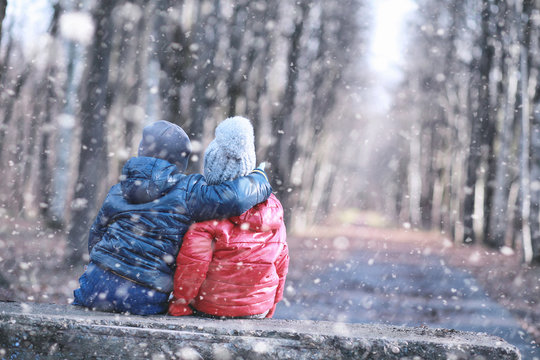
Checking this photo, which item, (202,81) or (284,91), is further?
(284,91)

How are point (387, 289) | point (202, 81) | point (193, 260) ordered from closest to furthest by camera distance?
1. point (193, 260)
2. point (387, 289)
3. point (202, 81)

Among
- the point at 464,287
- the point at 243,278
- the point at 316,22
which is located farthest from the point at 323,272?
the point at 316,22

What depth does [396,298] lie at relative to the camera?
9.18 meters

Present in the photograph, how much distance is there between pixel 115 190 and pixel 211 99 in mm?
9256

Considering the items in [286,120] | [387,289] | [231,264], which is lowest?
[387,289]

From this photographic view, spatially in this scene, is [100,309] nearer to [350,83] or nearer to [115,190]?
[115,190]

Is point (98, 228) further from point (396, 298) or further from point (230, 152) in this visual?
point (396, 298)

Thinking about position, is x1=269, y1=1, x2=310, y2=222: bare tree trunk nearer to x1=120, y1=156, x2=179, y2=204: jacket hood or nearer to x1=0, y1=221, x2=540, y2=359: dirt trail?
x1=0, y1=221, x2=540, y2=359: dirt trail

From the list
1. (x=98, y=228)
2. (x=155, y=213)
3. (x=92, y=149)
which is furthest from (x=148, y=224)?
(x=92, y=149)

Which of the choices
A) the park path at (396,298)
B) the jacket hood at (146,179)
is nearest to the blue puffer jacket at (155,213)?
the jacket hood at (146,179)

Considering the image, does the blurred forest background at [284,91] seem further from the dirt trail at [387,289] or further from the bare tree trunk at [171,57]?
the dirt trail at [387,289]

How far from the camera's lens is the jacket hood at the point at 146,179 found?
342 cm

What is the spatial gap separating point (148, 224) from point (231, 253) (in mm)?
536

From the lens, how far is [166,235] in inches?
137
